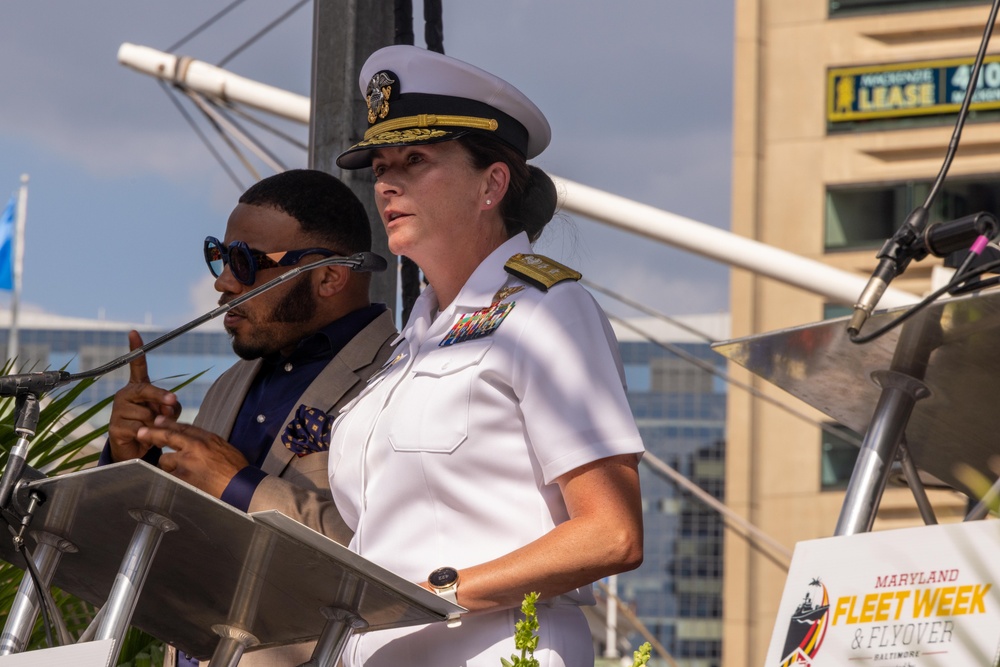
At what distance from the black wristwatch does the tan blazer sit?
0.44m

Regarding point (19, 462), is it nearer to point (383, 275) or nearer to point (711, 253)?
point (383, 275)

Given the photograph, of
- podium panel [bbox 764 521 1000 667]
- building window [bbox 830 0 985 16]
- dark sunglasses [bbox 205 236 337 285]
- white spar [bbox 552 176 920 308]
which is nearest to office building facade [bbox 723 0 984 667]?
building window [bbox 830 0 985 16]

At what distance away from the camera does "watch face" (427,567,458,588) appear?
7.57 ft

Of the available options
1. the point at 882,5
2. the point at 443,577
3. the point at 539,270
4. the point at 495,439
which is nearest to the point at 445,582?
the point at 443,577

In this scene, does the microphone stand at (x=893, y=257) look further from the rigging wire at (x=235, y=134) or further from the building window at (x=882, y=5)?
the building window at (x=882, y=5)

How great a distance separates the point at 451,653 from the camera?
2408 mm

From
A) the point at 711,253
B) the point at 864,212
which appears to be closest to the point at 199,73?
the point at 711,253

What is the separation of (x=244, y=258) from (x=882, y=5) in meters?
26.2

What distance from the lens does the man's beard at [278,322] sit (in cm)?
324

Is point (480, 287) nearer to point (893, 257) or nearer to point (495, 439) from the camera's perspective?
point (495, 439)

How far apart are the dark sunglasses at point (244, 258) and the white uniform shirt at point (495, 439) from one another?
0.68 metres

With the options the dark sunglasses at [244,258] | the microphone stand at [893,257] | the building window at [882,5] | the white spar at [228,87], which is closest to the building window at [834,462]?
the building window at [882,5]

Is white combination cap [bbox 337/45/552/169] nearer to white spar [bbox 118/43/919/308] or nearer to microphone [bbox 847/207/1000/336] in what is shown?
microphone [bbox 847/207/1000/336]

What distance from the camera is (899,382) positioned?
2354 mm
